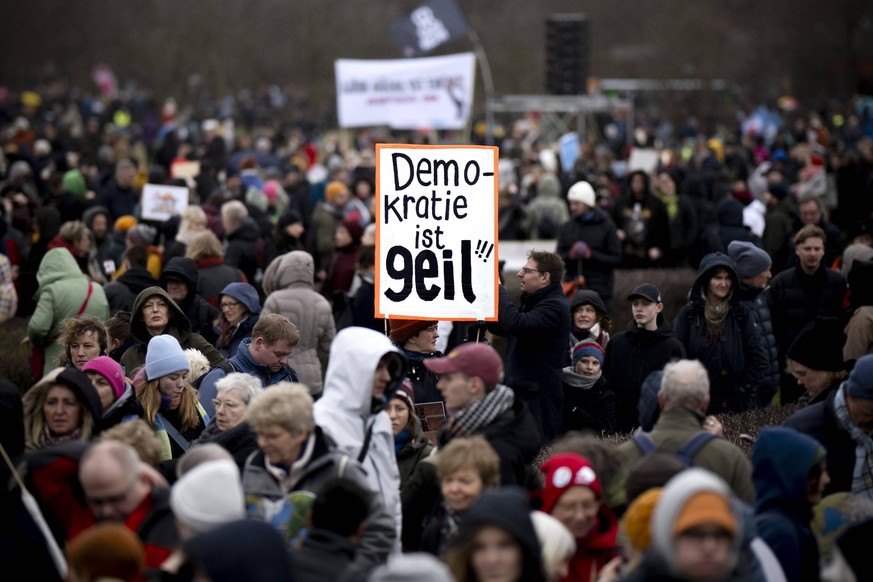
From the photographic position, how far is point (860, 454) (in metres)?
→ 6.39

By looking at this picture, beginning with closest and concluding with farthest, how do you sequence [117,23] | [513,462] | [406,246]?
1. [513,462]
2. [406,246]
3. [117,23]

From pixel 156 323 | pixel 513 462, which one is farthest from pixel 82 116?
pixel 513 462

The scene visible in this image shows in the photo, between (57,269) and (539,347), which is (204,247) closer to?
(57,269)

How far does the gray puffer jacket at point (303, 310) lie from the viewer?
10.0 m

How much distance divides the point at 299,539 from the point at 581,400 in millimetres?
3913

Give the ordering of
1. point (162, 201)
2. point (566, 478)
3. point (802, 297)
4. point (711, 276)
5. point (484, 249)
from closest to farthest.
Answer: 1. point (566, 478)
2. point (484, 249)
3. point (711, 276)
4. point (802, 297)
5. point (162, 201)

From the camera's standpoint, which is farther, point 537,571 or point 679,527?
point 537,571

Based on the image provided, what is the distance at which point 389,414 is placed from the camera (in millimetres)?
7023

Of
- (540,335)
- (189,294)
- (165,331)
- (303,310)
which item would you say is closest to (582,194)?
(303,310)

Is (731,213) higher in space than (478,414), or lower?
higher

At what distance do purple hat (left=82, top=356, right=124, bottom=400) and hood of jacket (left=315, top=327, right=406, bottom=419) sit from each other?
4.23 ft

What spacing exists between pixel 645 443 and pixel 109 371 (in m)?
2.78

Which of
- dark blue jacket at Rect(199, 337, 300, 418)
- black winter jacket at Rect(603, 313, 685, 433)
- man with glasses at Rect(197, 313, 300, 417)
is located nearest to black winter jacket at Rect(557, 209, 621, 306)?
black winter jacket at Rect(603, 313, 685, 433)

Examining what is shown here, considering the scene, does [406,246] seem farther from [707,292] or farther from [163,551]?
[163,551]
